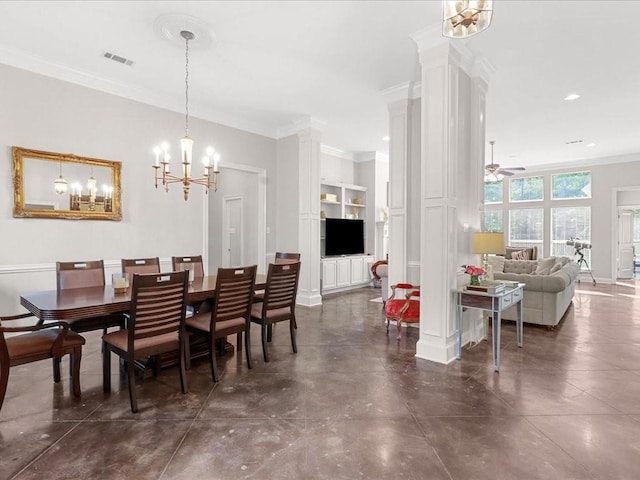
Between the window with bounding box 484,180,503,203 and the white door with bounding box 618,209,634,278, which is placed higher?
the window with bounding box 484,180,503,203

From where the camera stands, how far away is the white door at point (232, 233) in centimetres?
755

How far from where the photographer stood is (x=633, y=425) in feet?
7.68

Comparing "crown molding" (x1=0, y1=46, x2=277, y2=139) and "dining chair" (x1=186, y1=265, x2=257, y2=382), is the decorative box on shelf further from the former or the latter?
"dining chair" (x1=186, y1=265, x2=257, y2=382)

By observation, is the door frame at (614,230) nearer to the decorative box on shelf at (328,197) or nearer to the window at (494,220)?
the window at (494,220)

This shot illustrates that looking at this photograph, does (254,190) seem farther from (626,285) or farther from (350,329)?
(626,285)

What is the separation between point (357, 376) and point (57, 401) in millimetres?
2393

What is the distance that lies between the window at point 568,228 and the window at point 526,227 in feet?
1.04

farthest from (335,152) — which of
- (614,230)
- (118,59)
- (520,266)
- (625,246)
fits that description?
(625,246)

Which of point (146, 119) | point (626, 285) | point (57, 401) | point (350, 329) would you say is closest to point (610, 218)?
point (626, 285)

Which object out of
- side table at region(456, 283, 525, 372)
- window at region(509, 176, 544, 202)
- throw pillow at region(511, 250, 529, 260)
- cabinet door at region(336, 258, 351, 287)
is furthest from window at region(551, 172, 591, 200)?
side table at region(456, 283, 525, 372)

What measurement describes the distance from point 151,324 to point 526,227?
10576 millimetres

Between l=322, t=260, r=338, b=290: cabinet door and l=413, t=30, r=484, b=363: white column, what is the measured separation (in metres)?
3.68

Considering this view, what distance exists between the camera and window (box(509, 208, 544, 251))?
9.91 metres

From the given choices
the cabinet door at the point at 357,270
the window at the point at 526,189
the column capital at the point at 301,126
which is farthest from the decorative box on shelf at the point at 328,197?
the window at the point at 526,189
